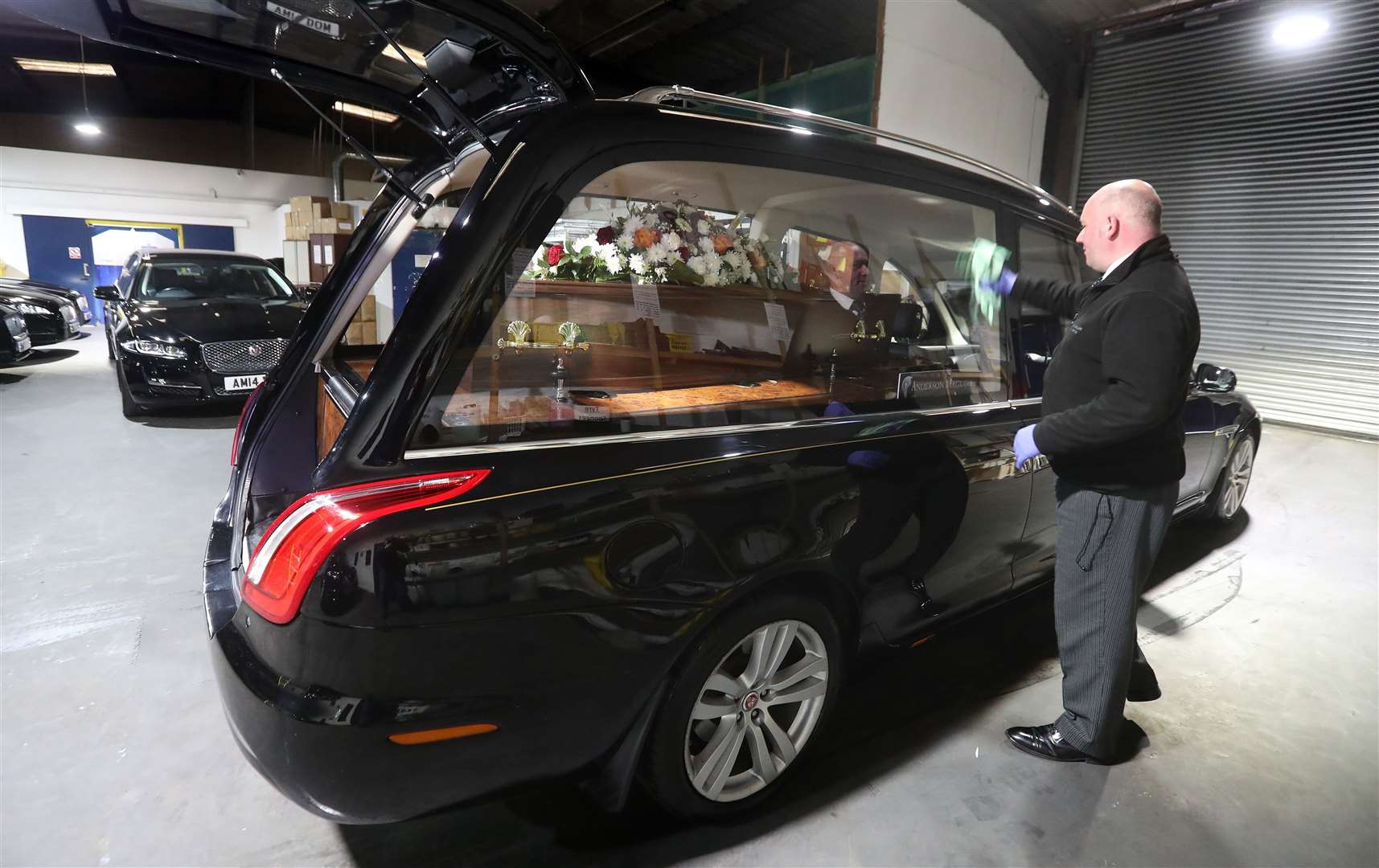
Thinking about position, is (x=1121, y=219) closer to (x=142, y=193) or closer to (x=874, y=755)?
(x=874, y=755)

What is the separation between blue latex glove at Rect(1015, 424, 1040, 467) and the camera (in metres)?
2.02

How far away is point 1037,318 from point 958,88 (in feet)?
18.5

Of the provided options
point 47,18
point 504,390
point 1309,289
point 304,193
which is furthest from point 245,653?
point 304,193

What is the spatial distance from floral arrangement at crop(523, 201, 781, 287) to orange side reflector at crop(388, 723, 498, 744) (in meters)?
1.02

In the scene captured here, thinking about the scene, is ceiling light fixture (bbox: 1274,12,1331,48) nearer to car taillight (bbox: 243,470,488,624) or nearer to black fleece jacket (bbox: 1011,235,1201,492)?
black fleece jacket (bbox: 1011,235,1201,492)

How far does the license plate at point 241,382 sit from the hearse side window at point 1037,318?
18.0ft

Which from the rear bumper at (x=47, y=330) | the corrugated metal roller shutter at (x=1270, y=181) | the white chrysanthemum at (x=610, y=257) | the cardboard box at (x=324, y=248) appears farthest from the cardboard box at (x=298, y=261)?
the corrugated metal roller shutter at (x=1270, y=181)

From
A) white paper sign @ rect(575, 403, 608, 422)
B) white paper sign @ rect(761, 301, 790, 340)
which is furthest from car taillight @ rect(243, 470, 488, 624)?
white paper sign @ rect(761, 301, 790, 340)

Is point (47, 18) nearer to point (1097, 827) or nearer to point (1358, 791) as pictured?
point (1097, 827)

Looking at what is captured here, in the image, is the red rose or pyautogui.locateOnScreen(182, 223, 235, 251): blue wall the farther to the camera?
pyautogui.locateOnScreen(182, 223, 235, 251): blue wall

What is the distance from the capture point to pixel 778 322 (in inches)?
82.0

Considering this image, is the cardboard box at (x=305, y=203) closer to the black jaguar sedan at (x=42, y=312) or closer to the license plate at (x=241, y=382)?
the black jaguar sedan at (x=42, y=312)

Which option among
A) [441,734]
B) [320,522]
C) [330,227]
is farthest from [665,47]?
[441,734]

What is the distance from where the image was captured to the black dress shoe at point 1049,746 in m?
2.14
